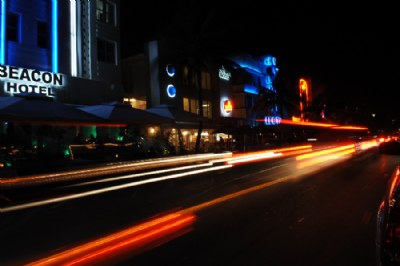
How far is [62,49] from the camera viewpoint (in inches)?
838

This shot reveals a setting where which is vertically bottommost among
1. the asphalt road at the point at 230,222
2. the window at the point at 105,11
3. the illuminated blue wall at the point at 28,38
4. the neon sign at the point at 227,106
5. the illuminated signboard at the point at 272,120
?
the asphalt road at the point at 230,222

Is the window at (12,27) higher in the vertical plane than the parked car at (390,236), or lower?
higher

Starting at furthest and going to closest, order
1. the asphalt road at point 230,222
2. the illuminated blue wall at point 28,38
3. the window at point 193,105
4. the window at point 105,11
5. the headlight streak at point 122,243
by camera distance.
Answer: the window at point 193,105, the window at point 105,11, the illuminated blue wall at point 28,38, the asphalt road at point 230,222, the headlight streak at point 122,243

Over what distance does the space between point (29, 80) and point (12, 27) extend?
2.73 meters

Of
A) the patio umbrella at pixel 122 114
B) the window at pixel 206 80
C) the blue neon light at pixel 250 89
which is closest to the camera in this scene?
the patio umbrella at pixel 122 114

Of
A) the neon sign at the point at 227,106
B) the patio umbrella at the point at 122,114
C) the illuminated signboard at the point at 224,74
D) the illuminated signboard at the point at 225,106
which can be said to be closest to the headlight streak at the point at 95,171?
the patio umbrella at the point at 122,114

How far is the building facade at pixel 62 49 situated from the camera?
19.1 meters

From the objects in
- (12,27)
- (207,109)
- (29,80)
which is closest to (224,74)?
(207,109)

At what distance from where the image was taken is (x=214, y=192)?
36.6 feet

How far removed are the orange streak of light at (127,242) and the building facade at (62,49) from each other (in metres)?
13.8

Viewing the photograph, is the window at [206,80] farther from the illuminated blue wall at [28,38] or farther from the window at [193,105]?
the illuminated blue wall at [28,38]

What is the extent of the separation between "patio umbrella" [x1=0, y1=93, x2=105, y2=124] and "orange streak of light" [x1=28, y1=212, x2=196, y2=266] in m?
7.80

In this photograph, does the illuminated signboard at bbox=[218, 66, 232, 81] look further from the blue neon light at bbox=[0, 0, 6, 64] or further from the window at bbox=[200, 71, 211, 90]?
the blue neon light at bbox=[0, 0, 6, 64]

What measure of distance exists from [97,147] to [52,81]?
4.94 m
